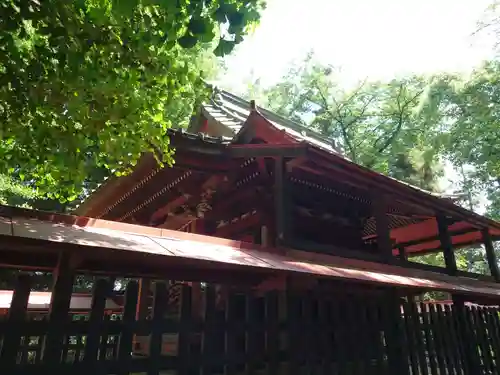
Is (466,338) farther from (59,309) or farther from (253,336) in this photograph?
(59,309)

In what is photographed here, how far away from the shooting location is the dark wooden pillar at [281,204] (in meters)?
4.87

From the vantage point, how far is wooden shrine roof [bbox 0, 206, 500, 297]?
285cm

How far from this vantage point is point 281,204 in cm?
500

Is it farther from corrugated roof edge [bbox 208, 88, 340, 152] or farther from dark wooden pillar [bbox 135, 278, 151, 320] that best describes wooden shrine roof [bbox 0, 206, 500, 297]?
corrugated roof edge [bbox 208, 88, 340, 152]

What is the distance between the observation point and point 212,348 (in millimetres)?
3506

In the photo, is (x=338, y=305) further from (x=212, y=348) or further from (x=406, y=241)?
(x=406, y=241)

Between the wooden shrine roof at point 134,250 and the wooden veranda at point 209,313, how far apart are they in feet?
0.04

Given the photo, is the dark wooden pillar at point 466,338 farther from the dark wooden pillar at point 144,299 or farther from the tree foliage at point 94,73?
the tree foliage at point 94,73

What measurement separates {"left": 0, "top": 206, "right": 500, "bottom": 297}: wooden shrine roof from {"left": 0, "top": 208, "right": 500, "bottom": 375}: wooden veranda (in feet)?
0.04

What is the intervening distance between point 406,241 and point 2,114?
32.3 ft

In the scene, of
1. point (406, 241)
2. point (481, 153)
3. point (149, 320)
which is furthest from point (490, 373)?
point (481, 153)

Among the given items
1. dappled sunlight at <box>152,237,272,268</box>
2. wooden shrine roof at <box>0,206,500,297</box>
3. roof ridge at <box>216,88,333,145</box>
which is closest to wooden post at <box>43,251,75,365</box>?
wooden shrine roof at <box>0,206,500,297</box>

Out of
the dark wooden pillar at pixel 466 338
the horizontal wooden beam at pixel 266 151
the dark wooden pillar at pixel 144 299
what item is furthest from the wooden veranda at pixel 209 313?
the dark wooden pillar at pixel 144 299

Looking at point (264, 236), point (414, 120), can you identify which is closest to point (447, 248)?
point (264, 236)
